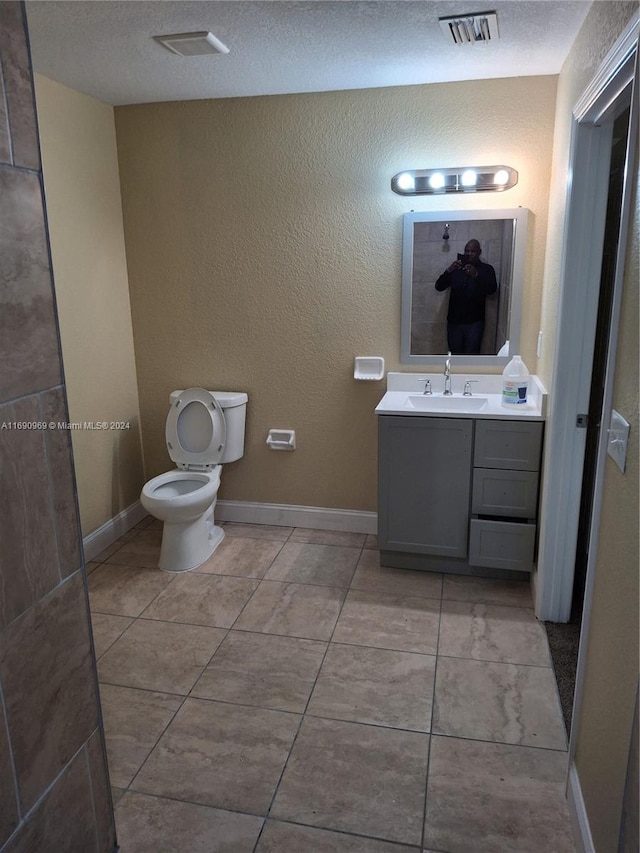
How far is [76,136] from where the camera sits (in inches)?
118

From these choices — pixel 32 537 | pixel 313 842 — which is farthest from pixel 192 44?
pixel 313 842

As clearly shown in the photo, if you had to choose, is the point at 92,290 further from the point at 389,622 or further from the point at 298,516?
the point at 389,622

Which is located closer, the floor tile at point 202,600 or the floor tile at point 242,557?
the floor tile at point 202,600

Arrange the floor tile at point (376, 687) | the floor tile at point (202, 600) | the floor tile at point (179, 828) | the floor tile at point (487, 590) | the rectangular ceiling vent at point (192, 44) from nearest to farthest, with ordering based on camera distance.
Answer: the floor tile at point (179, 828) → the floor tile at point (376, 687) → the rectangular ceiling vent at point (192, 44) → the floor tile at point (202, 600) → the floor tile at point (487, 590)

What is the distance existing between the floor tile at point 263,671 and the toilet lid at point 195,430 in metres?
1.12

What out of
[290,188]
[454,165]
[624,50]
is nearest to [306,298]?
[290,188]

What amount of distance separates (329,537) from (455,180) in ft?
6.62

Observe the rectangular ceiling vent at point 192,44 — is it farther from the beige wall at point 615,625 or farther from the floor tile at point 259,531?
the floor tile at point 259,531

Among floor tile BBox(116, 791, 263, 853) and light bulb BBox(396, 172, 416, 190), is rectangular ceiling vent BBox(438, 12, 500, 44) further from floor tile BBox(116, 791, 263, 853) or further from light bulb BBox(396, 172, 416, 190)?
floor tile BBox(116, 791, 263, 853)

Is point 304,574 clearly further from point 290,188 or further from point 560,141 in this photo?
point 560,141

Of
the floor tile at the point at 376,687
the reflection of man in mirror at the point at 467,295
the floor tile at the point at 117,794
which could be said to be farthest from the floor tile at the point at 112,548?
the reflection of man in mirror at the point at 467,295

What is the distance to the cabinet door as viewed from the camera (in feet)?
9.29

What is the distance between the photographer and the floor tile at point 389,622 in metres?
2.48

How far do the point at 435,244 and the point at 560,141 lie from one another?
28.6 inches
